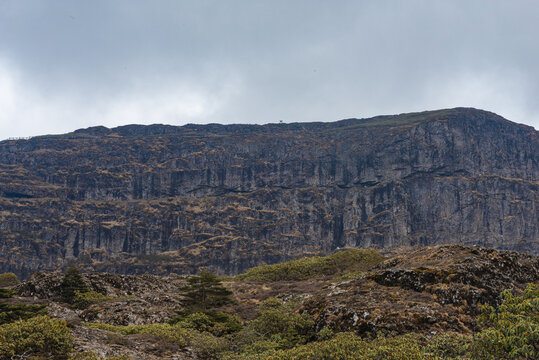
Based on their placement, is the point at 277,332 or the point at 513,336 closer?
the point at 513,336

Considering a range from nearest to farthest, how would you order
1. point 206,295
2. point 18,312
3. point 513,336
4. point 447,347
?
point 513,336
point 447,347
point 18,312
point 206,295

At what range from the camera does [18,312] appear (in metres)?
31.7

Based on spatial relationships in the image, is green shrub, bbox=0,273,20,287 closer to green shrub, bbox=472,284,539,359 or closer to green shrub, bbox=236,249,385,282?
green shrub, bbox=236,249,385,282

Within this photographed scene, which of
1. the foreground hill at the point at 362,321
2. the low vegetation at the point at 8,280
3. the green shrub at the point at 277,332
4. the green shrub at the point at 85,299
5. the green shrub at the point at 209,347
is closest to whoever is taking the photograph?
the foreground hill at the point at 362,321

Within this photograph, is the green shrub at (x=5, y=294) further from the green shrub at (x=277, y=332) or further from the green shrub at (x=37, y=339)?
the green shrub at (x=277, y=332)

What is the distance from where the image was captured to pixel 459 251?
32.3 m

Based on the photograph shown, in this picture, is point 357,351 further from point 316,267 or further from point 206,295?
point 316,267

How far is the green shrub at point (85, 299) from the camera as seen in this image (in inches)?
1634

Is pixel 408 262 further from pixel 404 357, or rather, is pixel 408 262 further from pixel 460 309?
pixel 404 357

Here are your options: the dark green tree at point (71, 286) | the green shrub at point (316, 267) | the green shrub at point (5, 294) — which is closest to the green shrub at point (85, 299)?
the dark green tree at point (71, 286)

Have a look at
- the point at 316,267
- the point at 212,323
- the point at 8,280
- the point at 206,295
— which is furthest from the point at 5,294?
the point at 316,267

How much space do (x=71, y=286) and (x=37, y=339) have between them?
31.1 metres

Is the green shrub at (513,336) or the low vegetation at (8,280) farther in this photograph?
the low vegetation at (8,280)

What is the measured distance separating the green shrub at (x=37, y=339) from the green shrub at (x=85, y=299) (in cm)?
2417
